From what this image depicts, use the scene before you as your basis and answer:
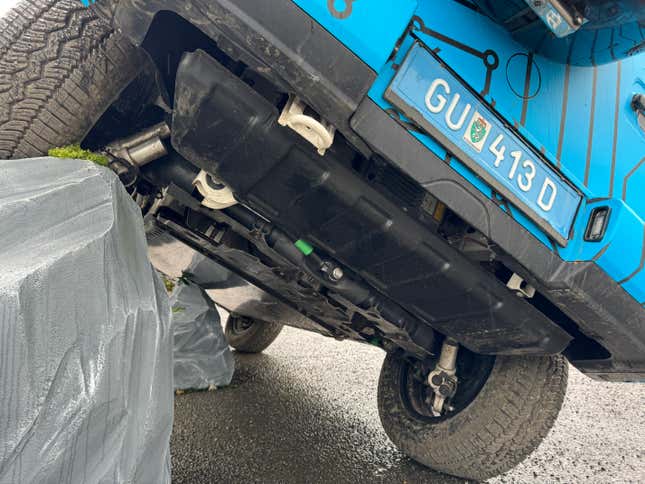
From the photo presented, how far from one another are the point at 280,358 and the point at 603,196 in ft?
9.13

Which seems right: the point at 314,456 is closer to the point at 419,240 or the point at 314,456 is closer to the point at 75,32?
the point at 419,240

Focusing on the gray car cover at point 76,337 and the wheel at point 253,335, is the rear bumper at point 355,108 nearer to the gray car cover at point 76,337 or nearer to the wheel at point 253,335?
the gray car cover at point 76,337

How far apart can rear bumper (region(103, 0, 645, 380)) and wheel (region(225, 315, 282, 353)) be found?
257 cm

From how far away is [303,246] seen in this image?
4.09ft

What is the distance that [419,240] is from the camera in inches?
44.9

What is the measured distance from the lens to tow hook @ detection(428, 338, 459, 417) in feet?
5.60

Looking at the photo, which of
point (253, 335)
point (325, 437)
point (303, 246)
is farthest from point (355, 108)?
point (253, 335)

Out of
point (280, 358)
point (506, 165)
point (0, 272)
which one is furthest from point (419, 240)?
point (280, 358)

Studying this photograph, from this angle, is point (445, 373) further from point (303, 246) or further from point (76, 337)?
point (76, 337)

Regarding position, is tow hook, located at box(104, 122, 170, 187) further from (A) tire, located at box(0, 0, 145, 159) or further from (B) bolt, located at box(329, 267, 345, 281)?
(B) bolt, located at box(329, 267, 345, 281)

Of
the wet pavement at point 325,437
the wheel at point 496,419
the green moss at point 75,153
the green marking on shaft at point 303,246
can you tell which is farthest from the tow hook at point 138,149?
the wheel at point 496,419

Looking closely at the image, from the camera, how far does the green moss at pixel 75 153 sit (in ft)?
3.79

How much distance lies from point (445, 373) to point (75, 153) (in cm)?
141

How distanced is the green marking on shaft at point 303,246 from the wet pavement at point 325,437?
80 cm
